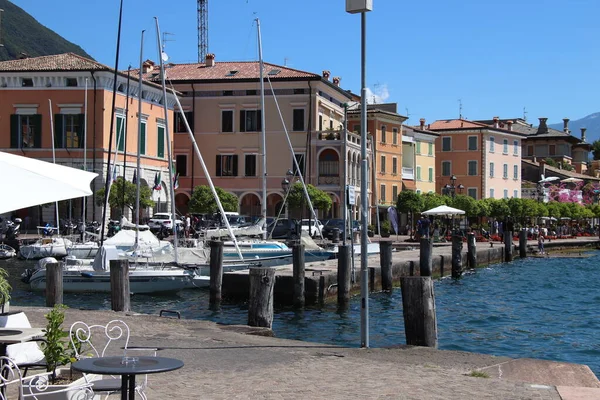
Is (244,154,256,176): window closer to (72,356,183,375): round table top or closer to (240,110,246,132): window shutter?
(240,110,246,132): window shutter

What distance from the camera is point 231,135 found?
201 ft

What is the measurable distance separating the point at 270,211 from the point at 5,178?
5220 centimetres

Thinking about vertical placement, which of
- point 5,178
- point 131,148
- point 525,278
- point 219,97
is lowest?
point 525,278

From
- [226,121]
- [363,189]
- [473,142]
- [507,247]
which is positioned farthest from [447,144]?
[363,189]

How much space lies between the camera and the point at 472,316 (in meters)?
24.6

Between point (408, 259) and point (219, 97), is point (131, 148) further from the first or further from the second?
point (408, 259)

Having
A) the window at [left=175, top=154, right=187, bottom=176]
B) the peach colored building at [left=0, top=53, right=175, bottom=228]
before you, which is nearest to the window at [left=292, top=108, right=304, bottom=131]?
the window at [left=175, top=154, right=187, bottom=176]

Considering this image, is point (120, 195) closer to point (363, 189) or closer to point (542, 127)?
point (363, 189)

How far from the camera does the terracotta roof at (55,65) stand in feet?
161

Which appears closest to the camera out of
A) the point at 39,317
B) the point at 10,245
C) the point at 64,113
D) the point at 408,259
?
the point at 39,317

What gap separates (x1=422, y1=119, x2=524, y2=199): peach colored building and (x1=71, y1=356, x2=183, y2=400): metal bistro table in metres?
76.9

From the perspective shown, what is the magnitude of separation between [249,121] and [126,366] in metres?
54.7

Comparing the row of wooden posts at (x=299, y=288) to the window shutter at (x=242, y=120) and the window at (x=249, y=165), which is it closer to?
the window at (x=249, y=165)

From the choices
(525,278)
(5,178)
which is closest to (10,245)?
(525,278)
